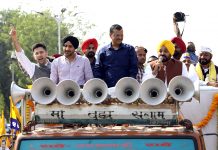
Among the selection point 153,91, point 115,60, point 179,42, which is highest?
point 179,42

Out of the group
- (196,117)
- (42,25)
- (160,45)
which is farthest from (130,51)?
(42,25)

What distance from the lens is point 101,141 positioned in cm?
740

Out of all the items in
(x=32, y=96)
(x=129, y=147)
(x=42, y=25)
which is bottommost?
(x=129, y=147)

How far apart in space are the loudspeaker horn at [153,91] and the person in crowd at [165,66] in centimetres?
131

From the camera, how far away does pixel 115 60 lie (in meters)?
9.02

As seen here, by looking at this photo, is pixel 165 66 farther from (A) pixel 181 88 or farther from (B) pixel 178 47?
(B) pixel 178 47

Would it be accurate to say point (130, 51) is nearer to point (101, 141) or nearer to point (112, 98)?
point (112, 98)

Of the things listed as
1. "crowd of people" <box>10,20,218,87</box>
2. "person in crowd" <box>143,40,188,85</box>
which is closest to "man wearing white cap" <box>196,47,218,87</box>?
"crowd of people" <box>10,20,218,87</box>

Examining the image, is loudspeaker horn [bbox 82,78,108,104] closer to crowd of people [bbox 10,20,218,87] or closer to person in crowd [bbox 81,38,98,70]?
crowd of people [bbox 10,20,218,87]

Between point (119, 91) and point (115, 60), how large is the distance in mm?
1301

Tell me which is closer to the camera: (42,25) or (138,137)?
(138,137)

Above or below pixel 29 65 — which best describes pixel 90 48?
above

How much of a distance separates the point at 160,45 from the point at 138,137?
207 centimetres

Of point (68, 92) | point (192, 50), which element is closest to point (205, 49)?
point (192, 50)
